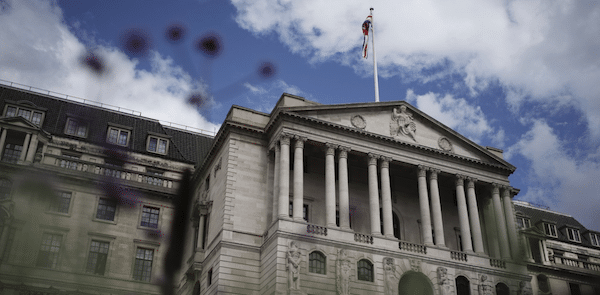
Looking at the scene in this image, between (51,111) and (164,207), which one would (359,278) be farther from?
(51,111)

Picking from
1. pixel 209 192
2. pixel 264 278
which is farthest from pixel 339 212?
pixel 209 192

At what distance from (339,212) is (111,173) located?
75.5 feet

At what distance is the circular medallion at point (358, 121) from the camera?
52.3 m

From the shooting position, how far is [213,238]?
48844 millimetres

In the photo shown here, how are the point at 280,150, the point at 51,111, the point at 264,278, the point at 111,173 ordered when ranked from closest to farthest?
the point at 264,278, the point at 280,150, the point at 111,173, the point at 51,111

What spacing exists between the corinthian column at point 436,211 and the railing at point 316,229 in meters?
10.6

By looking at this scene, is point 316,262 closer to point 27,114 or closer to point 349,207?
point 349,207

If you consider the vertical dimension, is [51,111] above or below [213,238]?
above

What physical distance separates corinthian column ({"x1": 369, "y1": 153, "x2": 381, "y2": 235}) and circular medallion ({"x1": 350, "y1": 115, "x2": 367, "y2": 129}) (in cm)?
285

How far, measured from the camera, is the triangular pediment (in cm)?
5131

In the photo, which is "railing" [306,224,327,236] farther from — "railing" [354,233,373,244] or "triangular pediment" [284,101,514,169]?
"triangular pediment" [284,101,514,169]

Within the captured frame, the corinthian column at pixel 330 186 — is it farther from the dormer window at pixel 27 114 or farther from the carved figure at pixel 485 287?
the dormer window at pixel 27 114

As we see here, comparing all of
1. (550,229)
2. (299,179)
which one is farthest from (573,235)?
(299,179)

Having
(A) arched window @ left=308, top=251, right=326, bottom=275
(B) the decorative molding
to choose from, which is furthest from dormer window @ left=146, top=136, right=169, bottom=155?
(B) the decorative molding
